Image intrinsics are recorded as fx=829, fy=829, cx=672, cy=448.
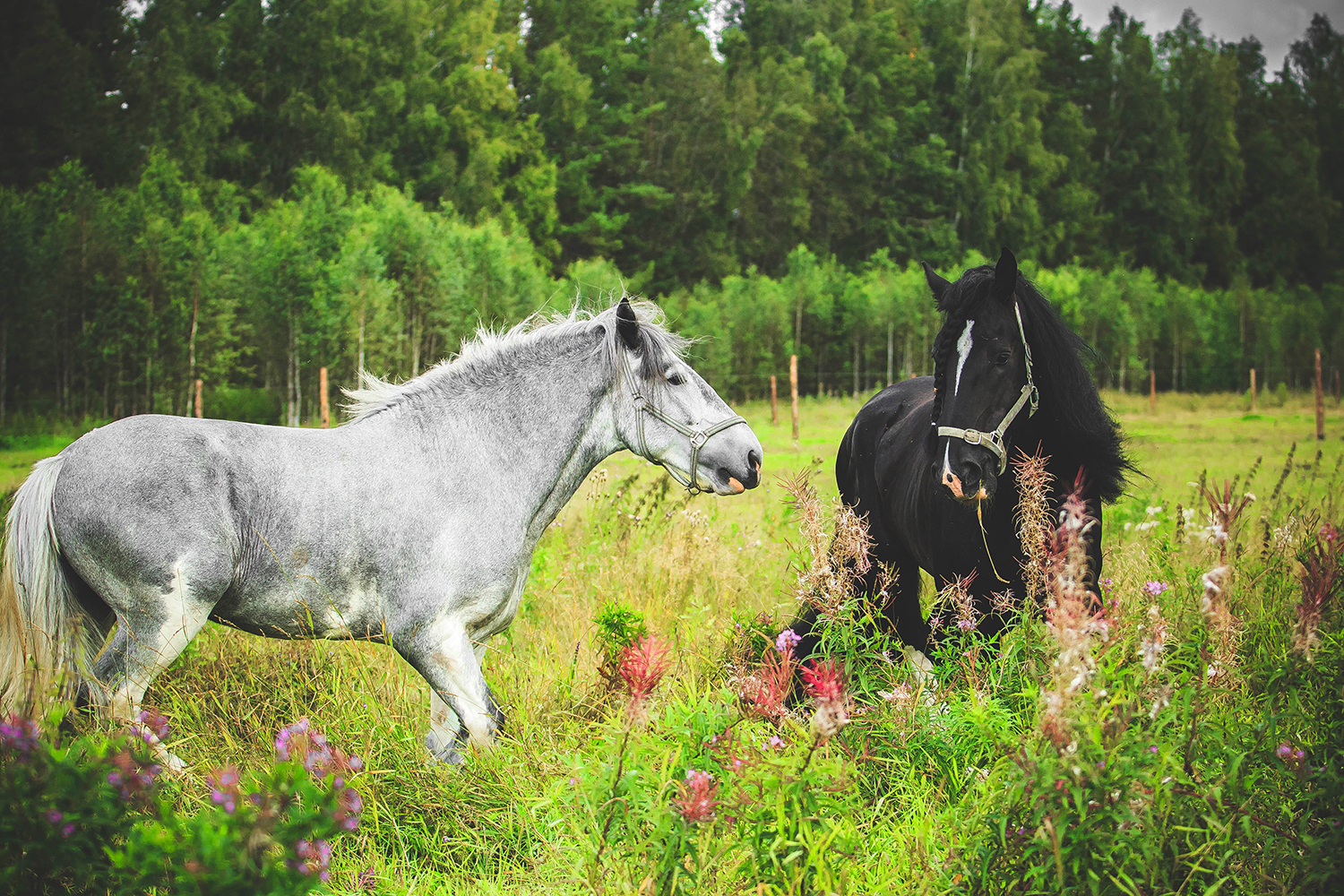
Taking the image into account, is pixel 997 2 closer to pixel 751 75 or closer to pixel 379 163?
pixel 751 75

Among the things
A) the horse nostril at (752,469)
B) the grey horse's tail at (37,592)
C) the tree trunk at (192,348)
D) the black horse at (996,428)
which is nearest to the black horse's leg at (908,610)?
the black horse at (996,428)

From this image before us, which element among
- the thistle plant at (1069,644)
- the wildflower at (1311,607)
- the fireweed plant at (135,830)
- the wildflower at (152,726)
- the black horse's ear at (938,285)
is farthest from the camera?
Result: the black horse's ear at (938,285)

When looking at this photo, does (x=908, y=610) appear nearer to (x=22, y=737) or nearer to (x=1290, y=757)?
(x=1290, y=757)

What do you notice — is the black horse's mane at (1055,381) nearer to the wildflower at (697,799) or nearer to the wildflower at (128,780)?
the wildflower at (697,799)

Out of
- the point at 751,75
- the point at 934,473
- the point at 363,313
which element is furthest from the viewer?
the point at 751,75

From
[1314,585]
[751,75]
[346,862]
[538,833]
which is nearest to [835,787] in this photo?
[538,833]

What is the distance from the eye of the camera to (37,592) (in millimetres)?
2811

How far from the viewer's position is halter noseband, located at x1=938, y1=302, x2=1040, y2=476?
3346mm

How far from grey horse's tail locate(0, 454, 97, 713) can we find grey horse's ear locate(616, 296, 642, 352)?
202cm

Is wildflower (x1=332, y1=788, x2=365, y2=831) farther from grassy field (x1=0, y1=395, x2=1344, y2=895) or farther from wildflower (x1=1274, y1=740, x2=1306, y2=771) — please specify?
wildflower (x1=1274, y1=740, x2=1306, y2=771)

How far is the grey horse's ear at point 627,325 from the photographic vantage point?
3278 mm

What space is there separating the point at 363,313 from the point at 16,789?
20667 mm

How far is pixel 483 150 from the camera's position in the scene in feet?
120

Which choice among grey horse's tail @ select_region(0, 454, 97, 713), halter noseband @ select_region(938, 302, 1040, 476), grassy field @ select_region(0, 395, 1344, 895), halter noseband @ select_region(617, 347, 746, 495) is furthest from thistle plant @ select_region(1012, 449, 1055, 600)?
grey horse's tail @ select_region(0, 454, 97, 713)
